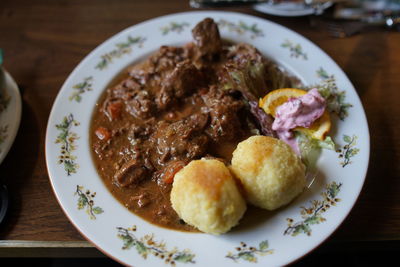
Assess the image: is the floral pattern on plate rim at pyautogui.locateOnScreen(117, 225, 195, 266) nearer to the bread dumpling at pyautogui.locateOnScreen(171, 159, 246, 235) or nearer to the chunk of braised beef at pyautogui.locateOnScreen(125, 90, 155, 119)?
the bread dumpling at pyautogui.locateOnScreen(171, 159, 246, 235)

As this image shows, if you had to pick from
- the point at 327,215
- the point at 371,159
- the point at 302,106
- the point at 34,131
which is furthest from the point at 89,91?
the point at 371,159

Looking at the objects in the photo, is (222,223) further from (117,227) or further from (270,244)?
(117,227)

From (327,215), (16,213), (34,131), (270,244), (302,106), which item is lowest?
(16,213)

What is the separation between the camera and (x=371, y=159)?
3059mm

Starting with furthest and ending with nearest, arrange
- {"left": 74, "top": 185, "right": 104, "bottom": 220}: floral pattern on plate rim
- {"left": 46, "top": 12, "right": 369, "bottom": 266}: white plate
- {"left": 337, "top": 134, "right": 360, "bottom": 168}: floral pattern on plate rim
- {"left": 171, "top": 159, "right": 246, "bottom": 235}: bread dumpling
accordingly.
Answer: {"left": 337, "top": 134, "right": 360, "bottom": 168}: floral pattern on plate rim, {"left": 74, "top": 185, "right": 104, "bottom": 220}: floral pattern on plate rim, {"left": 46, "top": 12, "right": 369, "bottom": 266}: white plate, {"left": 171, "top": 159, "right": 246, "bottom": 235}: bread dumpling

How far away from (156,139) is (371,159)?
5.63 ft

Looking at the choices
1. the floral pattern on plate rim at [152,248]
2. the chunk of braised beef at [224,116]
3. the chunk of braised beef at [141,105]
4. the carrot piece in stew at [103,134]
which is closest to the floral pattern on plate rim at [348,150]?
the chunk of braised beef at [224,116]

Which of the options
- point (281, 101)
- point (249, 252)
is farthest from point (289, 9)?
point (249, 252)

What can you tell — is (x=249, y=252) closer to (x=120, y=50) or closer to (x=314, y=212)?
(x=314, y=212)

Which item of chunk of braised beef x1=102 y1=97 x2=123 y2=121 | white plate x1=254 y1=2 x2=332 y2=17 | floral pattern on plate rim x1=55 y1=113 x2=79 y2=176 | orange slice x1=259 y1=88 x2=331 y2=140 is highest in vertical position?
white plate x1=254 y1=2 x2=332 y2=17

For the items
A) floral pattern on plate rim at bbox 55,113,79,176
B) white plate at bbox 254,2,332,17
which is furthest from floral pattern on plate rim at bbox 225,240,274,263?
white plate at bbox 254,2,332,17

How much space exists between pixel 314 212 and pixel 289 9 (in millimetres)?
2385

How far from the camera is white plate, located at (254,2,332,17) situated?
4.07 meters

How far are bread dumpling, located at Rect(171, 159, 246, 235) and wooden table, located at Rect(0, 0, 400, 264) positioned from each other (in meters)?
0.76
